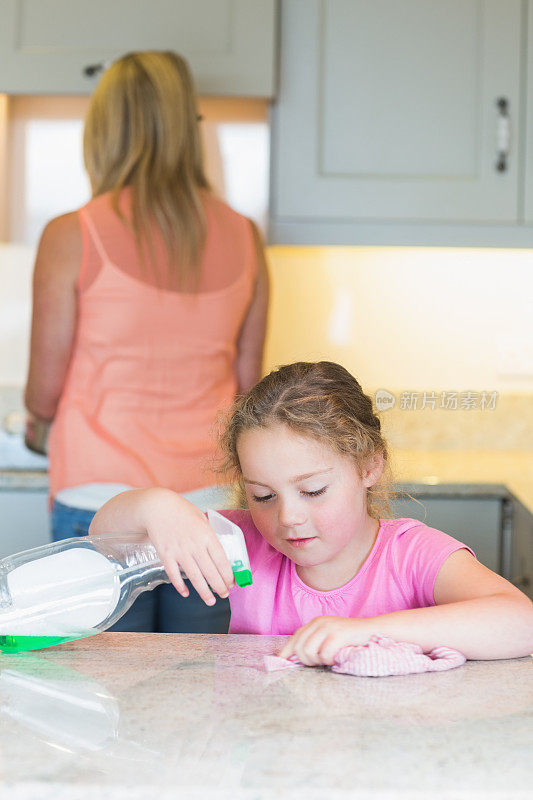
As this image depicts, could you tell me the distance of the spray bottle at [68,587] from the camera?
0.79 metres

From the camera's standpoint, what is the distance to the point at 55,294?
1465 millimetres

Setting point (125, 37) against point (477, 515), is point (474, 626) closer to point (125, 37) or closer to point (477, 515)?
point (477, 515)

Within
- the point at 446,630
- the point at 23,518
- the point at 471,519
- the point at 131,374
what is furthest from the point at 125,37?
the point at 446,630

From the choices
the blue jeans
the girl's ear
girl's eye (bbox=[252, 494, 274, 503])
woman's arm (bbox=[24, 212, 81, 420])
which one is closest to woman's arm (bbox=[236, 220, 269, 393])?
woman's arm (bbox=[24, 212, 81, 420])

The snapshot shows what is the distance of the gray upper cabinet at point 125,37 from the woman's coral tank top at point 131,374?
0.71 metres

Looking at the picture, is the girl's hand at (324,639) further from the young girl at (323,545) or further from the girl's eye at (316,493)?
the girl's eye at (316,493)

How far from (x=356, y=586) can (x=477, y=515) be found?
0.88 metres

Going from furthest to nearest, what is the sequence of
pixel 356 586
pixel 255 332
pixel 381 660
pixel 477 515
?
pixel 477 515, pixel 255 332, pixel 356 586, pixel 381 660

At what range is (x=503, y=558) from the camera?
6.34 feet

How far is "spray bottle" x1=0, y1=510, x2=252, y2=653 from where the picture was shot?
79cm

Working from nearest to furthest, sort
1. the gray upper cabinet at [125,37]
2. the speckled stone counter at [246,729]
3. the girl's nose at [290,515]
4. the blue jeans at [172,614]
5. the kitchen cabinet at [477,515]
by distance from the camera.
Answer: the speckled stone counter at [246,729] < the girl's nose at [290,515] < the blue jeans at [172,614] < the kitchen cabinet at [477,515] < the gray upper cabinet at [125,37]

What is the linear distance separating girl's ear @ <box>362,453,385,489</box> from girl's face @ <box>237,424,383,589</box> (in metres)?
0.04

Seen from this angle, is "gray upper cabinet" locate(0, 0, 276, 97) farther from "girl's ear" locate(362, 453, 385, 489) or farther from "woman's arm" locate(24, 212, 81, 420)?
"girl's ear" locate(362, 453, 385, 489)

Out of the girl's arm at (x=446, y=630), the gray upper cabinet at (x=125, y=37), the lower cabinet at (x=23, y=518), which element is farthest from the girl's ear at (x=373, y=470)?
the gray upper cabinet at (x=125, y=37)
